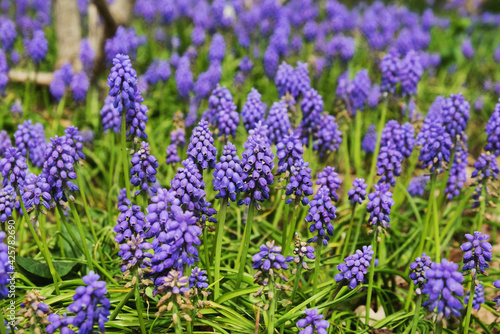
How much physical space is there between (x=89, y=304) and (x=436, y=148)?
348 cm

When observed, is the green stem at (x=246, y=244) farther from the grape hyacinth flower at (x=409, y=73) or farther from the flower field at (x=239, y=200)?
the grape hyacinth flower at (x=409, y=73)

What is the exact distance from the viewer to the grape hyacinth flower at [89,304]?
110 inches

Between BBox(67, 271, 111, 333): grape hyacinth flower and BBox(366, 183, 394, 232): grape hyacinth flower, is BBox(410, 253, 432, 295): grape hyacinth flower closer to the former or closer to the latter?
BBox(366, 183, 394, 232): grape hyacinth flower

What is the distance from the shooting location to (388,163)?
4.67 m

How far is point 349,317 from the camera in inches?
168

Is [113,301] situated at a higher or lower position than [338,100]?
lower

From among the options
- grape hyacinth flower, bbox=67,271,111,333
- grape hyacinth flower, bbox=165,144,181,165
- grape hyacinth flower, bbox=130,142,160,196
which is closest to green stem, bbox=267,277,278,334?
grape hyacinth flower, bbox=67,271,111,333

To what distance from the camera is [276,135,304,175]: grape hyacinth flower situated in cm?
390

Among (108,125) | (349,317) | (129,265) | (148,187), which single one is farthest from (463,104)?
(108,125)

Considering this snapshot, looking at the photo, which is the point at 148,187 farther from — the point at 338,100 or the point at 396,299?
the point at 338,100

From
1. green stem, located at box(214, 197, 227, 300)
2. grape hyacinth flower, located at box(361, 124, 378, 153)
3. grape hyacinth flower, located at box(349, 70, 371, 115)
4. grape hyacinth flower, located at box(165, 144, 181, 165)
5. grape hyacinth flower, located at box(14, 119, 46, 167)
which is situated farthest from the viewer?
grape hyacinth flower, located at box(361, 124, 378, 153)

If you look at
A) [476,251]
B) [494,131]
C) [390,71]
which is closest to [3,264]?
[476,251]

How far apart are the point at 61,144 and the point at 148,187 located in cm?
83

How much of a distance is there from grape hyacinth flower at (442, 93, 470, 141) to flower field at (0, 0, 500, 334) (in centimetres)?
2
